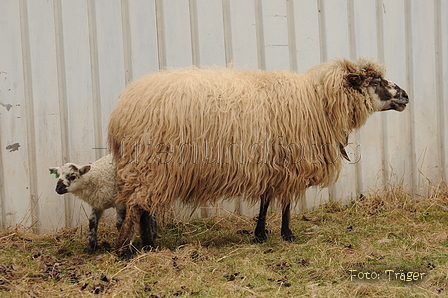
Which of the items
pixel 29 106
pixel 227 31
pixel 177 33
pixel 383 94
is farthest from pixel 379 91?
pixel 29 106

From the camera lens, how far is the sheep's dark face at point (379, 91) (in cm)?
461

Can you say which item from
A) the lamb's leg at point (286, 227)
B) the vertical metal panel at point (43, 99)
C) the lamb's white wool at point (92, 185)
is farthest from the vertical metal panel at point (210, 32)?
the lamb's leg at point (286, 227)

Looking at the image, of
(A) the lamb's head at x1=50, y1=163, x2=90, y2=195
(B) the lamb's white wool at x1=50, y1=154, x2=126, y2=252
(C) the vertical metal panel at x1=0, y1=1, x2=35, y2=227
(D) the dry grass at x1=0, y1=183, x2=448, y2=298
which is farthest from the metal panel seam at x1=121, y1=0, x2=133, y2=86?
(D) the dry grass at x1=0, y1=183, x2=448, y2=298

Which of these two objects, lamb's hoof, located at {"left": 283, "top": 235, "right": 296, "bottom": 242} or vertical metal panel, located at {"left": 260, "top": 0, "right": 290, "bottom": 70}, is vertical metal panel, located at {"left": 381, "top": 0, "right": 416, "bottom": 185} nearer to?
vertical metal panel, located at {"left": 260, "top": 0, "right": 290, "bottom": 70}

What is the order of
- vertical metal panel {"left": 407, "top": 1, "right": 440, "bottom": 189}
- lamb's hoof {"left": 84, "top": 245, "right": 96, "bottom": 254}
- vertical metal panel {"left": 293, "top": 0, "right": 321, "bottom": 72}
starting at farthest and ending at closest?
vertical metal panel {"left": 407, "top": 1, "right": 440, "bottom": 189} < vertical metal panel {"left": 293, "top": 0, "right": 321, "bottom": 72} < lamb's hoof {"left": 84, "top": 245, "right": 96, "bottom": 254}

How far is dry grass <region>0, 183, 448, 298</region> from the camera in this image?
10.8 ft

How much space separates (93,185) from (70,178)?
0.21 m

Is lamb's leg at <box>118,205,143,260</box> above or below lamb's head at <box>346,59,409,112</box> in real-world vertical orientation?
below

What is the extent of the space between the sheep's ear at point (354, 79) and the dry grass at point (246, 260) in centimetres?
143

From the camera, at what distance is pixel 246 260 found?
3.91 m

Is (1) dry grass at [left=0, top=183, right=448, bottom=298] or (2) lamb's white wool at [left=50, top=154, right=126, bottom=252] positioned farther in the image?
(2) lamb's white wool at [left=50, top=154, right=126, bottom=252]

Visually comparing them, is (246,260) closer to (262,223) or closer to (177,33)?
(262,223)

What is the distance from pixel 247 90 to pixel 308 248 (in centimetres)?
148

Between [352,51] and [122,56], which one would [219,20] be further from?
[352,51]
